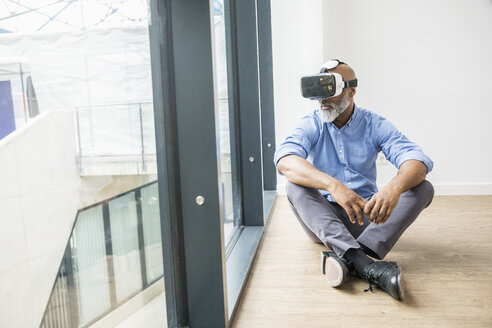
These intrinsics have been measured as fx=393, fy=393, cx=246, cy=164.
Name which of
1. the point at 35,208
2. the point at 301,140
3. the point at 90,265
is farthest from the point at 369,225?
the point at 35,208

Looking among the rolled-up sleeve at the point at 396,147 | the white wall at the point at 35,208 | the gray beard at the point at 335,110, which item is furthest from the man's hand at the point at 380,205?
the white wall at the point at 35,208

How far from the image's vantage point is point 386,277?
4.21 feet

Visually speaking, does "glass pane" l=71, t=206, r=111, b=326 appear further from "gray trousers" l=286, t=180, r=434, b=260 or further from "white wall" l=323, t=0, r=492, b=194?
"white wall" l=323, t=0, r=492, b=194

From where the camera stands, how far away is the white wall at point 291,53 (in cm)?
288

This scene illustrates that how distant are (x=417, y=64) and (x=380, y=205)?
197 cm

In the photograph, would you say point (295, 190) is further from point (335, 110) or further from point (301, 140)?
point (335, 110)

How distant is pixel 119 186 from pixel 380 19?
2696mm

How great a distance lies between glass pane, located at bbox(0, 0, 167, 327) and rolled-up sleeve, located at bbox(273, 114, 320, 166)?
2.49 feet

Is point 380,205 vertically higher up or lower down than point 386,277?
higher up

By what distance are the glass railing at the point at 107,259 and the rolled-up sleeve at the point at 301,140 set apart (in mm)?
760

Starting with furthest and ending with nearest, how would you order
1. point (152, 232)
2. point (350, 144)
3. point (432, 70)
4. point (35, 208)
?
point (432, 70) → point (350, 144) → point (152, 232) → point (35, 208)

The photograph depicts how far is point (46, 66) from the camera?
568 millimetres

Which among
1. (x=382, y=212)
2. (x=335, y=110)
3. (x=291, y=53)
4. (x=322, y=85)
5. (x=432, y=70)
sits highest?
(x=291, y=53)

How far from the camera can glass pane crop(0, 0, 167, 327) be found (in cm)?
49
